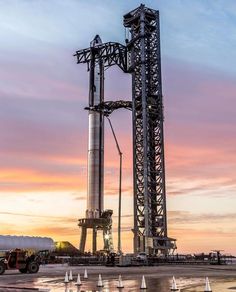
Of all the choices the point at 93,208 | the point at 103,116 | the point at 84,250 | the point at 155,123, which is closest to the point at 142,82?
the point at 155,123

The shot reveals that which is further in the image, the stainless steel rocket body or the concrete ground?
the stainless steel rocket body

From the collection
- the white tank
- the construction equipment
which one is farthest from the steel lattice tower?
the construction equipment

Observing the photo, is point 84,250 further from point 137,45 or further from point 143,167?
point 137,45

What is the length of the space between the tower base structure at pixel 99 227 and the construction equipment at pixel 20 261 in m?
55.8

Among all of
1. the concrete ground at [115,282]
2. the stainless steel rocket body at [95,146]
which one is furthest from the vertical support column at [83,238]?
the concrete ground at [115,282]

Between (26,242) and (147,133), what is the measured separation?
42795mm

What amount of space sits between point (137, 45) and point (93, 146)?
2476 centimetres

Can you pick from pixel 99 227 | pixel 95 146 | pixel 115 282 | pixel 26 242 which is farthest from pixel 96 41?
pixel 115 282

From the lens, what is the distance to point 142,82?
9962 cm

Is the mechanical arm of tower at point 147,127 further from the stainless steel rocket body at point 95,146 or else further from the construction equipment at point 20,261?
the construction equipment at point 20,261

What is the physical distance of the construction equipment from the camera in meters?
47.8

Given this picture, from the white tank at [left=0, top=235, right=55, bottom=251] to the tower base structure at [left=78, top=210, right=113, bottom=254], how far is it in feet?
137

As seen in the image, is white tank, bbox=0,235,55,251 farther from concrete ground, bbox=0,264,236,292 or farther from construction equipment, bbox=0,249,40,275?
concrete ground, bbox=0,264,236,292

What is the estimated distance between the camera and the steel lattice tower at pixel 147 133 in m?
95.9
